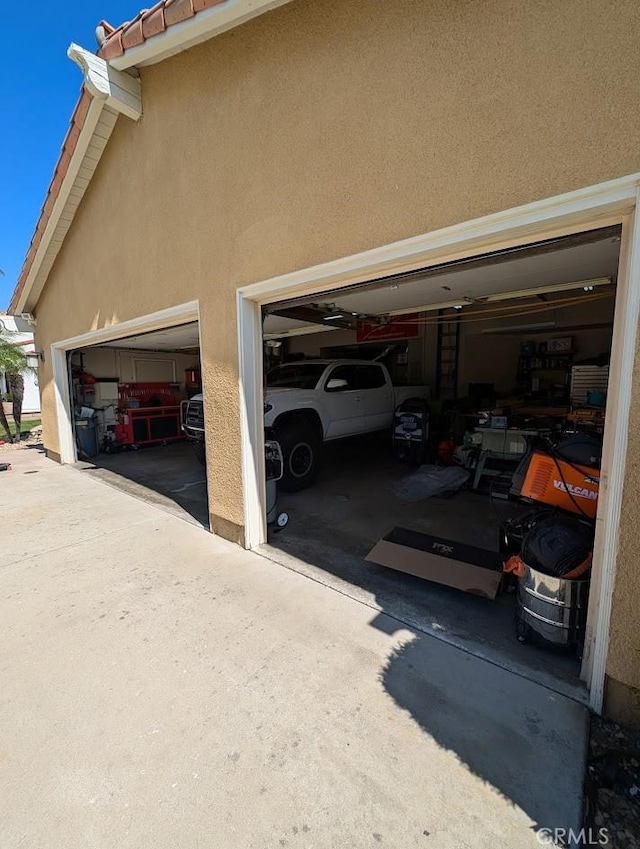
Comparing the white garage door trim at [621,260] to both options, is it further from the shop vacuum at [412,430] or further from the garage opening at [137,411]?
the garage opening at [137,411]

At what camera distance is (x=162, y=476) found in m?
6.84

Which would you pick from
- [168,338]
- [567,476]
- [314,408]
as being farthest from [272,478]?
[168,338]

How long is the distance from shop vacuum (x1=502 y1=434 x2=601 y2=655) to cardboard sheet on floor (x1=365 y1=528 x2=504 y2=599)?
337mm

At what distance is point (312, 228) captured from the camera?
282cm

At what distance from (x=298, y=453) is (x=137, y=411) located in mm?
5758

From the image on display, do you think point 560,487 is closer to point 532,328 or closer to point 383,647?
point 383,647

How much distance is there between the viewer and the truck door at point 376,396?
718 cm

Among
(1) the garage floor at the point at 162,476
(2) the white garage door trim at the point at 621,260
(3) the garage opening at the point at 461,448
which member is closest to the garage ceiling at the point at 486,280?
(3) the garage opening at the point at 461,448

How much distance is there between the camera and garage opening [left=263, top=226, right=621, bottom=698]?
2336 mm

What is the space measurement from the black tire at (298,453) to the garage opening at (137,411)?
66.8 inches

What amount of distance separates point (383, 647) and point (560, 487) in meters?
1.59

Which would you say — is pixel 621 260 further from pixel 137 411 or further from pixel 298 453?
pixel 137 411

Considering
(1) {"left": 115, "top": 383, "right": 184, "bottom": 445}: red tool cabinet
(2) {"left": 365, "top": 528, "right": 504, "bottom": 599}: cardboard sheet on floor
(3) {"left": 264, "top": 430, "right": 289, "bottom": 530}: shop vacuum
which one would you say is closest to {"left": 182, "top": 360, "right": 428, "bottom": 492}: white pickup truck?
(3) {"left": 264, "top": 430, "right": 289, "bottom": 530}: shop vacuum

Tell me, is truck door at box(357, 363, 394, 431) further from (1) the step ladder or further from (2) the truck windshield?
(1) the step ladder
